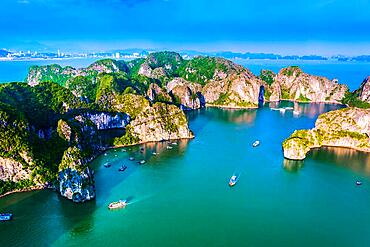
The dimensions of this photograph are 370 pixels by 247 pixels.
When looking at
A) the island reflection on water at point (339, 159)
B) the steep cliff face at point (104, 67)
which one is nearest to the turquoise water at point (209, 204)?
the island reflection on water at point (339, 159)

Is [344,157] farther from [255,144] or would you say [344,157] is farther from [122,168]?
[122,168]

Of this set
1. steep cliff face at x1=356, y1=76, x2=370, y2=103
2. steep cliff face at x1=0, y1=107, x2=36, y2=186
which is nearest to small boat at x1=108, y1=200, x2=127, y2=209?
steep cliff face at x1=0, y1=107, x2=36, y2=186

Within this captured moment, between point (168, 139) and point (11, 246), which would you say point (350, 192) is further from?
point (11, 246)

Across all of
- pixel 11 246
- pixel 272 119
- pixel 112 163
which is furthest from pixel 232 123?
pixel 11 246

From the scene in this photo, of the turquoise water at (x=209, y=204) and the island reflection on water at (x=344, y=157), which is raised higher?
the island reflection on water at (x=344, y=157)

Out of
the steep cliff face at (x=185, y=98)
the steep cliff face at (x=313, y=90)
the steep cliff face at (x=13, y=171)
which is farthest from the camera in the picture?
the steep cliff face at (x=313, y=90)

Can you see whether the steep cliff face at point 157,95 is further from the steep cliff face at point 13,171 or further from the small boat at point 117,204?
the small boat at point 117,204

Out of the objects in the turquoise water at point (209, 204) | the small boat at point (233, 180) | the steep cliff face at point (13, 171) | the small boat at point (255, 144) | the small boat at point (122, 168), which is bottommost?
the turquoise water at point (209, 204)

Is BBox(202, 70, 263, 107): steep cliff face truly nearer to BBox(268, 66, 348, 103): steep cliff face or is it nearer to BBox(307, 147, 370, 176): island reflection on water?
BBox(268, 66, 348, 103): steep cliff face
